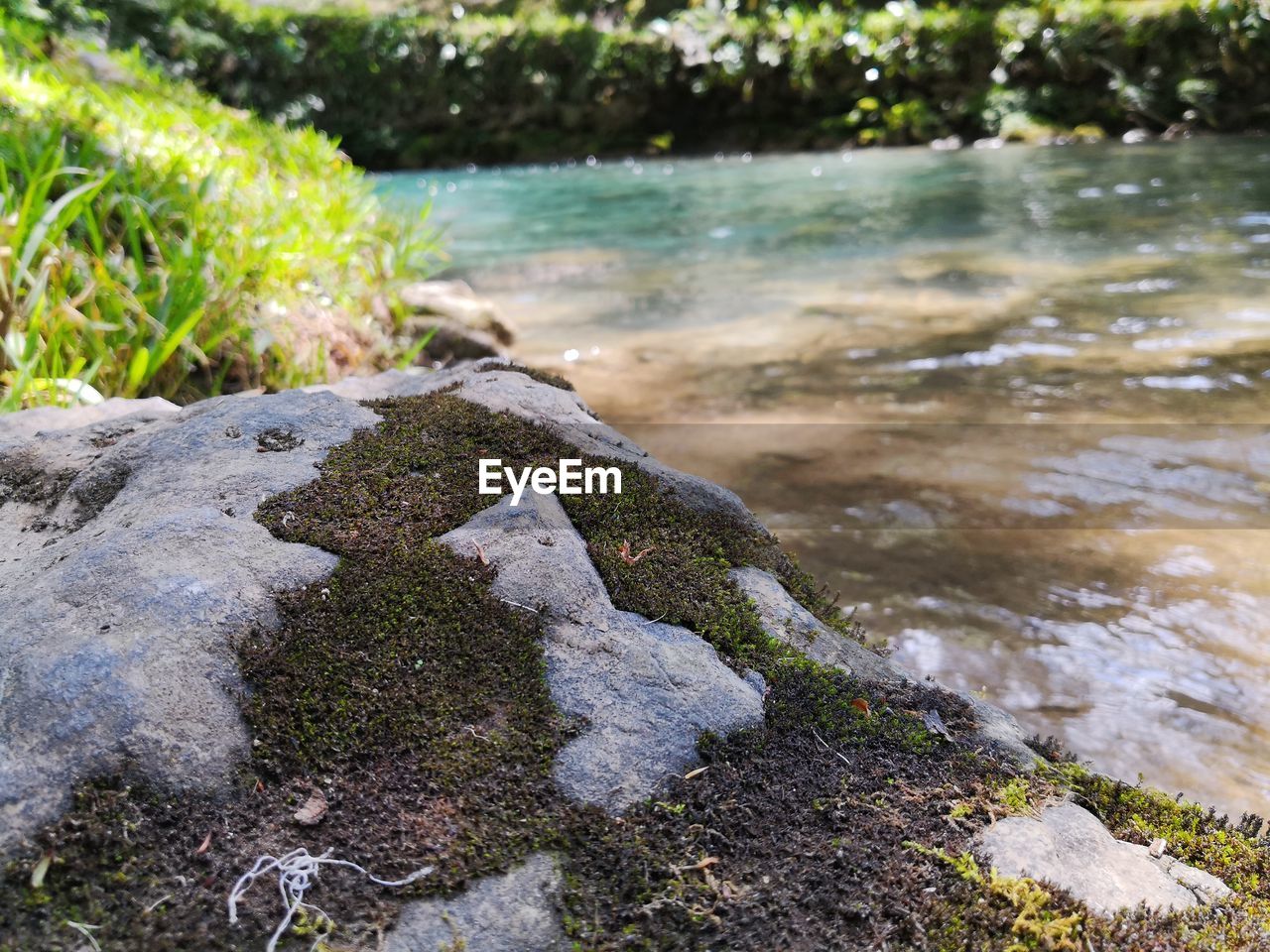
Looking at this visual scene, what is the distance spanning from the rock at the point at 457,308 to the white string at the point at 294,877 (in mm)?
4421

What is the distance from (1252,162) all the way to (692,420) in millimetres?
9798

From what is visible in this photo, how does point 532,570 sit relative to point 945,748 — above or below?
above

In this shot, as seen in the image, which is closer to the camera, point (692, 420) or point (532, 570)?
point (532, 570)

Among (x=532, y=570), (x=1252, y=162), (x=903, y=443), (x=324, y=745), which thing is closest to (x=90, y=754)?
(x=324, y=745)

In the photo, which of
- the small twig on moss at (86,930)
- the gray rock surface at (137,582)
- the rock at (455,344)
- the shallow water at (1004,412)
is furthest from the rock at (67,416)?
the rock at (455,344)

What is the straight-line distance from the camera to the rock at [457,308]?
18.3ft

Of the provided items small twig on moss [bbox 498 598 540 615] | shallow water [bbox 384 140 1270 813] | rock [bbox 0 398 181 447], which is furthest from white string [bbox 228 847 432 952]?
shallow water [bbox 384 140 1270 813]

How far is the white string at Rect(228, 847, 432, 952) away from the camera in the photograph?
48.1 inches

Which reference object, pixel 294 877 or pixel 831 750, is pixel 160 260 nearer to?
pixel 294 877

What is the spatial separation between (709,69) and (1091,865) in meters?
18.5

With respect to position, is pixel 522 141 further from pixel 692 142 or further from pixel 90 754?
pixel 90 754

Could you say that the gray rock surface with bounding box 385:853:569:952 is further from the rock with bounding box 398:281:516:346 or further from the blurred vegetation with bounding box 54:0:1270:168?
the blurred vegetation with bounding box 54:0:1270:168

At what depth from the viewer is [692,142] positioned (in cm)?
1839

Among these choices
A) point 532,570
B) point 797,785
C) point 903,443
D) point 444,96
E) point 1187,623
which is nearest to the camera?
point 797,785
